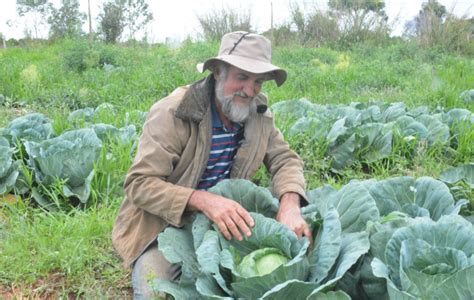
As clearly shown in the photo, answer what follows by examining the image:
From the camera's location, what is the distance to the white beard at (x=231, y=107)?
8.00ft

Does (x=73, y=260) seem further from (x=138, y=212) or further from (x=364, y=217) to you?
(x=364, y=217)

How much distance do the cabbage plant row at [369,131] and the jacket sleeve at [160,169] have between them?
1.98 metres

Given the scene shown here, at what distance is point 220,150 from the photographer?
263 cm

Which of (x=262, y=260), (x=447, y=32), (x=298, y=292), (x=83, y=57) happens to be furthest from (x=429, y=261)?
(x=447, y=32)

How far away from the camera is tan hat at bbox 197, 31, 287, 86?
92.3 inches

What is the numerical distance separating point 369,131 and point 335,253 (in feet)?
8.22

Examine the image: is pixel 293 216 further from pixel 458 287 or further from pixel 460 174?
pixel 460 174

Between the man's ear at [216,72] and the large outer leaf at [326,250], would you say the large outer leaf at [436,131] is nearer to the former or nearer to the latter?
the man's ear at [216,72]

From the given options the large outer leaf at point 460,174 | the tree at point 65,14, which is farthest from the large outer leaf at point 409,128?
the tree at point 65,14

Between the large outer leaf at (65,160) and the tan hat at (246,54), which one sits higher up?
the tan hat at (246,54)

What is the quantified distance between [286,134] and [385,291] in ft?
8.15

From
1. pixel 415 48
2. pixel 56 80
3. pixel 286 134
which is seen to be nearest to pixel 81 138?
pixel 286 134

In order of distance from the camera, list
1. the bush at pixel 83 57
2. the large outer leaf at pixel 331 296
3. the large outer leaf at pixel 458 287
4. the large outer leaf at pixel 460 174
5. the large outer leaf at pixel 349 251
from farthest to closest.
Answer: the bush at pixel 83 57 → the large outer leaf at pixel 460 174 → the large outer leaf at pixel 349 251 → the large outer leaf at pixel 331 296 → the large outer leaf at pixel 458 287

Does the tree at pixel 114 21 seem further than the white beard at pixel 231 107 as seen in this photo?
Yes
